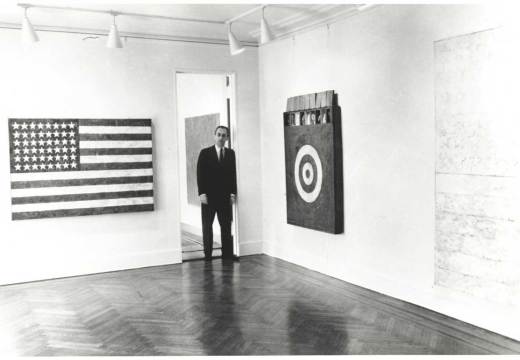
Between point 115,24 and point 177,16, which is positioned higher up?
point 177,16

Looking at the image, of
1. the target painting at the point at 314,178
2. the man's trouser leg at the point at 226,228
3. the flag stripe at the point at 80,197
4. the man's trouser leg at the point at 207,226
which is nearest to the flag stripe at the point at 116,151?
the flag stripe at the point at 80,197

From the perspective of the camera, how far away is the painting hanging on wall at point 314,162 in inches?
238

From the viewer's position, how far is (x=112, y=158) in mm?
6703

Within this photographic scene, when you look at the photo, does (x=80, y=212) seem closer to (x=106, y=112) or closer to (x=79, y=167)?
(x=79, y=167)

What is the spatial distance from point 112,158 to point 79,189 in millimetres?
537

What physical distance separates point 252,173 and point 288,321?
320 centimetres

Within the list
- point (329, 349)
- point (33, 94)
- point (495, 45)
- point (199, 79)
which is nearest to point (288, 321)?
point (329, 349)

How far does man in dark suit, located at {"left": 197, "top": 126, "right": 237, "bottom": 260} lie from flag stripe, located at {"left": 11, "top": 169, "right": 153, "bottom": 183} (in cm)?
71

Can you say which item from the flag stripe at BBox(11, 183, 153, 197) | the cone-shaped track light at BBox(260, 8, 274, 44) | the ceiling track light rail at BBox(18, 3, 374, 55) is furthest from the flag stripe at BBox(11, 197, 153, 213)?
the cone-shaped track light at BBox(260, 8, 274, 44)

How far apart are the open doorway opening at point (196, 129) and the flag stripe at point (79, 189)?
127cm

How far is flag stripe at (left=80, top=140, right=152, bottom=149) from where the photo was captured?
6586 millimetres

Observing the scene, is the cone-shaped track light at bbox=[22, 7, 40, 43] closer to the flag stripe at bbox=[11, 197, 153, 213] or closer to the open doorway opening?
the flag stripe at bbox=[11, 197, 153, 213]

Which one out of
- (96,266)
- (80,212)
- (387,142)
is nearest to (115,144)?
(80,212)

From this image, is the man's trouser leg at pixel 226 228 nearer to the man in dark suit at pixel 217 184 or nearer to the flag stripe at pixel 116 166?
the man in dark suit at pixel 217 184
